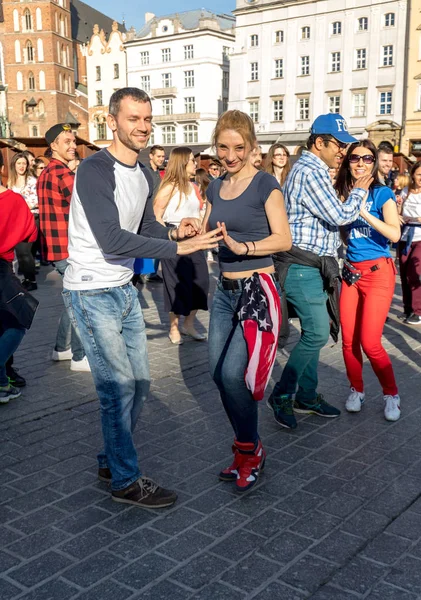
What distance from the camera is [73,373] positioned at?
20.2 feet

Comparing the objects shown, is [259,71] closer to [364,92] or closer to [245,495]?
[364,92]

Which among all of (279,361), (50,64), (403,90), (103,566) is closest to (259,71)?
(403,90)

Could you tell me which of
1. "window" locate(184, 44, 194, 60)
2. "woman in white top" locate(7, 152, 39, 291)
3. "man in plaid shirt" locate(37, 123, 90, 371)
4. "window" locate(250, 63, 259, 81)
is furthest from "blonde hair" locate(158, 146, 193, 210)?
"window" locate(184, 44, 194, 60)

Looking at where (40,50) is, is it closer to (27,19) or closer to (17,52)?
(17,52)

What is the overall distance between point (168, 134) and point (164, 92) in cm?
411

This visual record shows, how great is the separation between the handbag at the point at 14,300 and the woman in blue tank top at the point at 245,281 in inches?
77.0

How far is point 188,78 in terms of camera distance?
65.4 metres

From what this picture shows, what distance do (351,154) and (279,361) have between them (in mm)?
2473

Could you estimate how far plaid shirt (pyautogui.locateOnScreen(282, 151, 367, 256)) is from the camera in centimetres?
423

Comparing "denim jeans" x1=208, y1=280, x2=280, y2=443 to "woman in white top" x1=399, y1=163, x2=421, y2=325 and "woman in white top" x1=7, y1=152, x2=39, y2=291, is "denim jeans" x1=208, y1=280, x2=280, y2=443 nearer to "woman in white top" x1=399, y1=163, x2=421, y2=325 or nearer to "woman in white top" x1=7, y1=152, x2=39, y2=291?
"woman in white top" x1=399, y1=163, x2=421, y2=325

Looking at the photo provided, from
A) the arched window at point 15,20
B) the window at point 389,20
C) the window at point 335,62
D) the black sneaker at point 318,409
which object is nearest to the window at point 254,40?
the window at point 335,62

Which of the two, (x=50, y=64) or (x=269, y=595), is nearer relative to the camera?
(x=269, y=595)

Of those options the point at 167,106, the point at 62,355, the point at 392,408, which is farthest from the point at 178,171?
the point at 167,106

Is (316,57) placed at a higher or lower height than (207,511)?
higher
